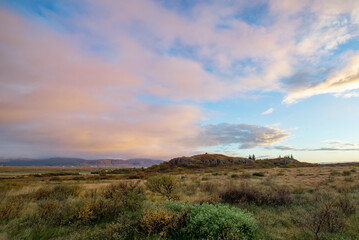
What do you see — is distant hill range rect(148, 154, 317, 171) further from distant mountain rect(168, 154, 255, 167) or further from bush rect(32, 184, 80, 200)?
bush rect(32, 184, 80, 200)

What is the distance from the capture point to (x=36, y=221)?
22.4ft

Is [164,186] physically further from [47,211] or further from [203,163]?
[203,163]

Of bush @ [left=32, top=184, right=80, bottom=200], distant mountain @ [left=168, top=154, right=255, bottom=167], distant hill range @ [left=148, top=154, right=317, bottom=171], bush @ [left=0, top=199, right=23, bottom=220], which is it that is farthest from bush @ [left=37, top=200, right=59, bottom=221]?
distant mountain @ [left=168, top=154, right=255, bottom=167]

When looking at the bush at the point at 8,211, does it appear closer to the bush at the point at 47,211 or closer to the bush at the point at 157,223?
the bush at the point at 47,211

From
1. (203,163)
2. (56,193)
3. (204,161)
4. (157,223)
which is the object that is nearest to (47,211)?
(157,223)

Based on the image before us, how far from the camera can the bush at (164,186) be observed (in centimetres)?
1242

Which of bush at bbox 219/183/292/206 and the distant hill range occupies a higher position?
bush at bbox 219/183/292/206

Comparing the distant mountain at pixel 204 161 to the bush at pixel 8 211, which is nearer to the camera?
the bush at pixel 8 211

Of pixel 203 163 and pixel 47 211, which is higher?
pixel 47 211

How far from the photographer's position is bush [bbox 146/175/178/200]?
489 inches

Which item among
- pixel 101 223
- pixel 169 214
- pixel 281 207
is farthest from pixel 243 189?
pixel 101 223

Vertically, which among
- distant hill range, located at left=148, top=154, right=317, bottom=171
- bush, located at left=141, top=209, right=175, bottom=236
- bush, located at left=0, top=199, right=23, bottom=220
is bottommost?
distant hill range, located at left=148, top=154, right=317, bottom=171

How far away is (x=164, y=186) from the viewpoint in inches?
A: 506

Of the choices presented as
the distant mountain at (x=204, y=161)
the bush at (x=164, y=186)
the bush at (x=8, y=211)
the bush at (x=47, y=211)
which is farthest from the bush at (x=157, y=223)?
the distant mountain at (x=204, y=161)
